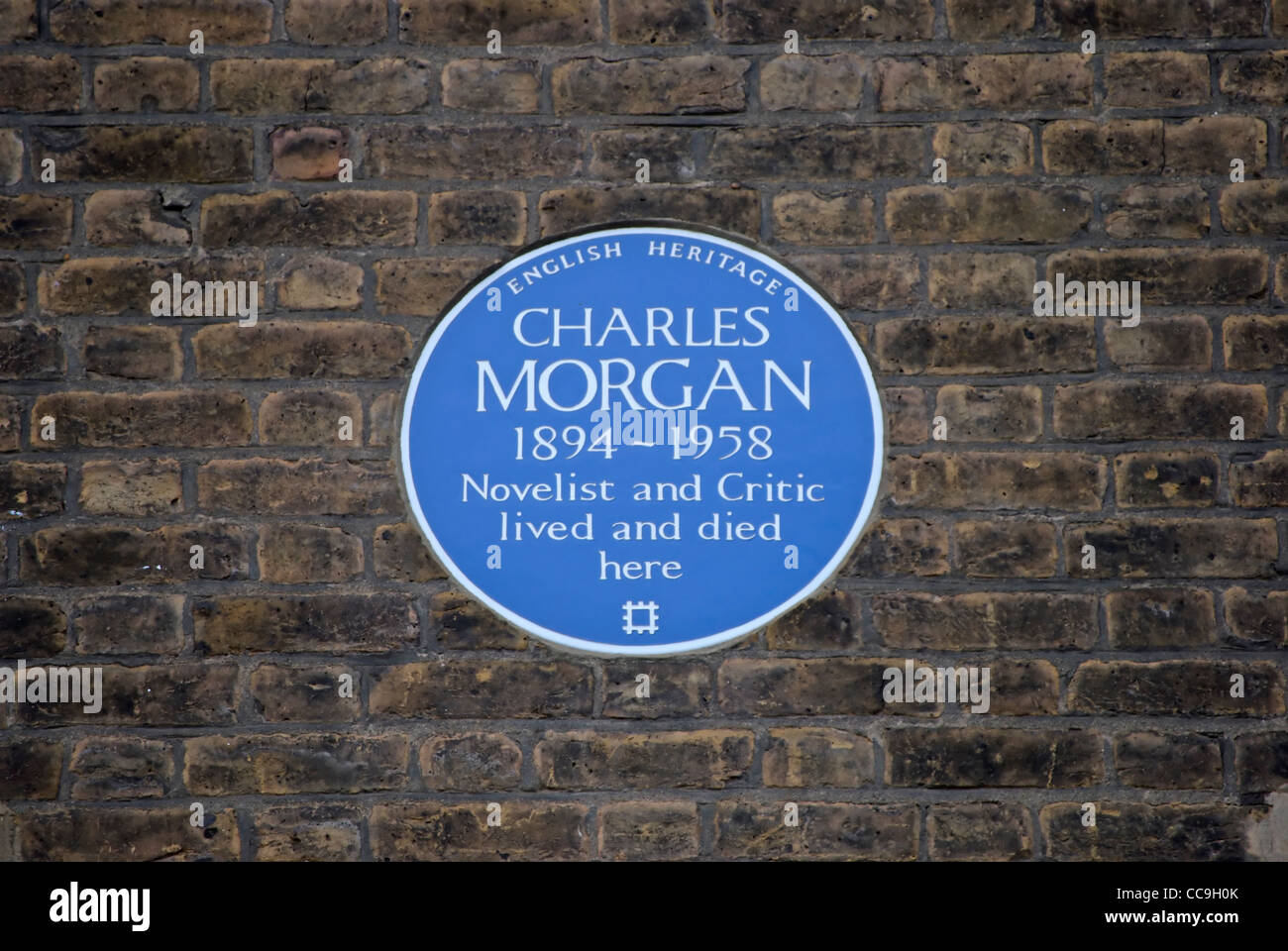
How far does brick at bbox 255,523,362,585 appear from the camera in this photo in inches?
70.4

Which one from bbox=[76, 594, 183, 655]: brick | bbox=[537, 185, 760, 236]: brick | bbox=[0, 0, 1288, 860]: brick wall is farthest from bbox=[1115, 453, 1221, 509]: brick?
bbox=[76, 594, 183, 655]: brick

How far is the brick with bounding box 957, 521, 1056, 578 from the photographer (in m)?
1.78

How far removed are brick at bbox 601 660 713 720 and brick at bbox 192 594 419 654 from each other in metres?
0.31

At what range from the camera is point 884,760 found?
177cm

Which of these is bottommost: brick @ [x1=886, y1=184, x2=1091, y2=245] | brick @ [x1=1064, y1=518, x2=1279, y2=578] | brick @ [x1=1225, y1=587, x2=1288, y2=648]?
brick @ [x1=1225, y1=587, x2=1288, y2=648]

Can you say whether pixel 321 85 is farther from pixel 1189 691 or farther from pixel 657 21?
pixel 1189 691

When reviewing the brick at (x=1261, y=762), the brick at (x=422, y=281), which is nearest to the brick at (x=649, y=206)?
the brick at (x=422, y=281)

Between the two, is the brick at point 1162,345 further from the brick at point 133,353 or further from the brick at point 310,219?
the brick at point 133,353

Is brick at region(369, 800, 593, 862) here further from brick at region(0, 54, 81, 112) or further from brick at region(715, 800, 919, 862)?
brick at region(0, 54, 81, 112)

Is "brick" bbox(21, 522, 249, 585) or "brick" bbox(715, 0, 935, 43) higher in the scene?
"brick" bbox(715, 0, 935, 43)

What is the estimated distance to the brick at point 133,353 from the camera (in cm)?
180

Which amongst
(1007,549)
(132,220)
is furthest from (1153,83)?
(132,220)

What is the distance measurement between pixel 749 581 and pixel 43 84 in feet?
4.28

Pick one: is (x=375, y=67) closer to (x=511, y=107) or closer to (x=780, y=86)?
(x=511, y=107)
